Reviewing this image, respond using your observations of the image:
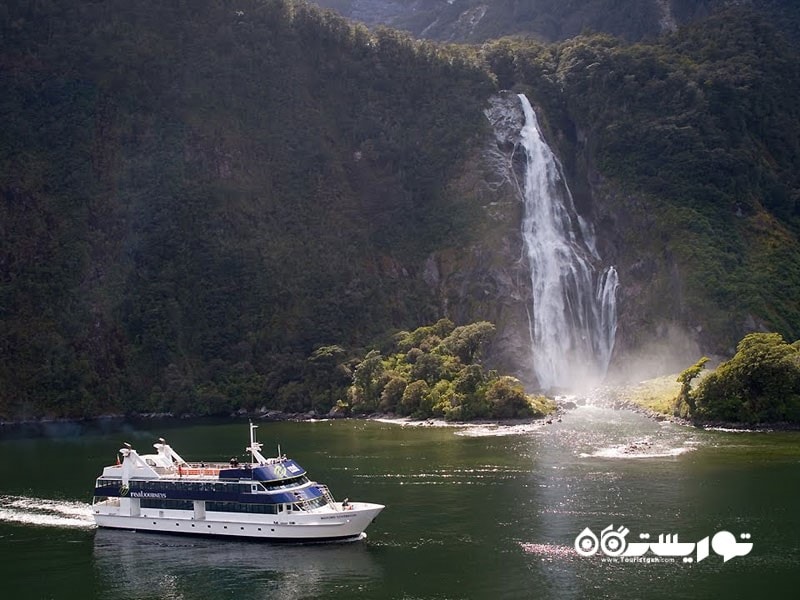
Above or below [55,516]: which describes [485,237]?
above

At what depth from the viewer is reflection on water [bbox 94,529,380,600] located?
160ft

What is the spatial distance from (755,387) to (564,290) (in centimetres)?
5302

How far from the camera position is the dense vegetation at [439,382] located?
4385 inches

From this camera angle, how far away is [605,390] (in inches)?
5113

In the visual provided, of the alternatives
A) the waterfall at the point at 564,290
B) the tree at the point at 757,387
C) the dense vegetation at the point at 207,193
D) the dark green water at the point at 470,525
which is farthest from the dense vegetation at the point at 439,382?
the tree at the point at 757,387

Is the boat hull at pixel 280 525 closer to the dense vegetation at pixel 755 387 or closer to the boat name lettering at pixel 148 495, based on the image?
the boat name lettering at pixel 148 495

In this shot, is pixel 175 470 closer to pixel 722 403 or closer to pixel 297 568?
pixel 297 568

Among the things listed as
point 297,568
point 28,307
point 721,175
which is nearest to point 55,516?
point 297,568

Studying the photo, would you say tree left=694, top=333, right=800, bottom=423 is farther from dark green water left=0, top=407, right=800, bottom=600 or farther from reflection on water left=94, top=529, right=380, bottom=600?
reflection on water left=94, top=529, right=380, bottom=600

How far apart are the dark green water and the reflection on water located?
128 mm

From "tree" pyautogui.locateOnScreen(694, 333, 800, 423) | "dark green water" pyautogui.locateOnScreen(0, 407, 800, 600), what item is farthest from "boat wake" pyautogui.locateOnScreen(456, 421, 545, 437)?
"tree" pyautogui.locateOnScreen(694, 333, 800, 423)

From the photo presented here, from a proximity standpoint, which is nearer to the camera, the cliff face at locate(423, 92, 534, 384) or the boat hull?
the boat hull

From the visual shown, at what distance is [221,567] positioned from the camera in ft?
173

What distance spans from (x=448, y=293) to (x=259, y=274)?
3006cm
